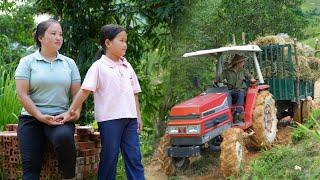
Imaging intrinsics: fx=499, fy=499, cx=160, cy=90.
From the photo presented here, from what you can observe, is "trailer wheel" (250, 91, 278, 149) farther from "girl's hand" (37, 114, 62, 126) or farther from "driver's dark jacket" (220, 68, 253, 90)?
"girl's hand" (37, 114, 62, 126)

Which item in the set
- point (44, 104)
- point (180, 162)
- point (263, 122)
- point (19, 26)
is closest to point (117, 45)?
point (44, 104)

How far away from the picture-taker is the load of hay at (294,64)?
27.3 feet

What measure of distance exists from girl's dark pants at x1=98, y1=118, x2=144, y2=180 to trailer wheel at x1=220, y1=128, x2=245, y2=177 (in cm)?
200

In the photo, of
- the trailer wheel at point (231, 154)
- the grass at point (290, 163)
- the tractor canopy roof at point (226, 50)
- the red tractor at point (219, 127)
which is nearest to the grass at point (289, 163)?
the grass at point (290, 163)

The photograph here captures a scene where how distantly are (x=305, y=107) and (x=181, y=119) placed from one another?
352 cm

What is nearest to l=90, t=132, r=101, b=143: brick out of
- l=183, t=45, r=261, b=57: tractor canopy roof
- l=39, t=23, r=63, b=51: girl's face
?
l=39, t=23, r=63, b=51: girl's face

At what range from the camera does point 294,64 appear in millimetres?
8359

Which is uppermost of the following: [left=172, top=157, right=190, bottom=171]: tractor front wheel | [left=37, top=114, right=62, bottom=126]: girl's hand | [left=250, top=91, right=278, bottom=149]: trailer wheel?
[left=37, top=114, right=62, bottom=126]: girl's hand

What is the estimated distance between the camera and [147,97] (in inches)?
323

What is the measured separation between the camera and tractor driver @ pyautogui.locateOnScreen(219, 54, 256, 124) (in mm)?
6941

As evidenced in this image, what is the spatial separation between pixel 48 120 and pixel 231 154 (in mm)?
2849

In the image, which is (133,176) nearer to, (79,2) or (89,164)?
(89,164)

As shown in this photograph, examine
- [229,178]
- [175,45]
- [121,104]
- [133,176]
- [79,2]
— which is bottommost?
[229,178]

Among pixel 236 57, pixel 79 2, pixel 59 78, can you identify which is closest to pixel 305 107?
pixel 236 57
